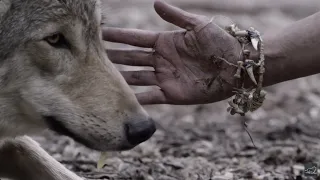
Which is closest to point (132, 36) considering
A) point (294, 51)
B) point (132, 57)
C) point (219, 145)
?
point (132, 57)

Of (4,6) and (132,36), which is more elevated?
(4,6)

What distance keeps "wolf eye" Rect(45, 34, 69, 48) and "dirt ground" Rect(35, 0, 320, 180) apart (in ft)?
2.64

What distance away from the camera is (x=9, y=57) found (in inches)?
139

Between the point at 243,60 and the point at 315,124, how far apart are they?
2288mm

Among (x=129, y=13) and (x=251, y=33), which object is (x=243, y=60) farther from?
(x=129, y=13)

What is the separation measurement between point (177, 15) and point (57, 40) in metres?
0.91

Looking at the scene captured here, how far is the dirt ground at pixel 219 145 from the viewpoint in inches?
192

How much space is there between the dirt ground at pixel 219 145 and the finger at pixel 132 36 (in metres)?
0.15

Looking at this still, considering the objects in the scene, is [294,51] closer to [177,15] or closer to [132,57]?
[177,15]

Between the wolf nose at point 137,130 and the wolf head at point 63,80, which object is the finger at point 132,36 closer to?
the wolf head at point 63,80

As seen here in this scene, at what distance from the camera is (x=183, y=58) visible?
14.2 feet

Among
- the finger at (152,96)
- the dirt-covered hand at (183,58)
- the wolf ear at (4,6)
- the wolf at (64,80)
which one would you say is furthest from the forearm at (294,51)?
the wolf ear at (4,6)

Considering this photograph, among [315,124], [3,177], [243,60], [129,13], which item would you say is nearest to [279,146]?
[315,124]

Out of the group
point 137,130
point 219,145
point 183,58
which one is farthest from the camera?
point 219,145
